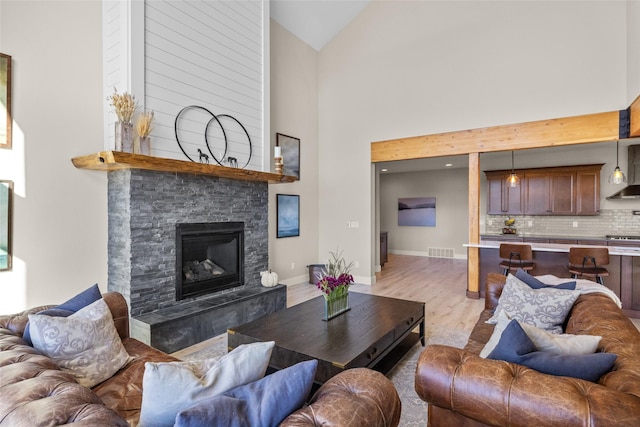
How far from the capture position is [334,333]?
258cm

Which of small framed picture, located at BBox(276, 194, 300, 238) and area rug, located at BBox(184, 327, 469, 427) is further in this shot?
small framed picture, located at BBox(276, 194, 300, 238)

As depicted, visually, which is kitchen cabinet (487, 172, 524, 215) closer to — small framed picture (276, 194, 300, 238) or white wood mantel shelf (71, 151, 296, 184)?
small framed picture (276, 194, 300, 238)

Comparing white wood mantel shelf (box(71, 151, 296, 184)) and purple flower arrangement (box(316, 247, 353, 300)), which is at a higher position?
white wood mantel shelf (box(71, 151, 296, 184))

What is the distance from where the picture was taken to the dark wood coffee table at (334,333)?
2217 mm

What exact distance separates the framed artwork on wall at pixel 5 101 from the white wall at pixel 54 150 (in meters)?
0.04

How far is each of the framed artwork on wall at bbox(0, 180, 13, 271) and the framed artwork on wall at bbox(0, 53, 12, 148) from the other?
14.6 inches

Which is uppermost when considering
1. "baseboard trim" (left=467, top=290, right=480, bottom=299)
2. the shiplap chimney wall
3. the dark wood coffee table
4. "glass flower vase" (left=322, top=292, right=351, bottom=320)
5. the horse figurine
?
the shiplap chimney wall

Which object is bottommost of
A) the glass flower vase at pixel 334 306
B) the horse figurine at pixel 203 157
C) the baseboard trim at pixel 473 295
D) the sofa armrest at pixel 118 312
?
the baseboard trim at pixel 473 295

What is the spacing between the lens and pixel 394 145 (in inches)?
237

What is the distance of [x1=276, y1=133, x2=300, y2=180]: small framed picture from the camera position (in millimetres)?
6012

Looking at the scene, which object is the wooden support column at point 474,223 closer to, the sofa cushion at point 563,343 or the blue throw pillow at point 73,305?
the sofa cushion at point 563,343

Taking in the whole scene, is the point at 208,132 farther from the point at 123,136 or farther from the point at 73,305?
the point at 73,305

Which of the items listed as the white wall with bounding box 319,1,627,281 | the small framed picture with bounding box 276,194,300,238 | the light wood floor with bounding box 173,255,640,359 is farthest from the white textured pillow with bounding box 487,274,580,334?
the small framed picture with bounding box 276,194,300,238

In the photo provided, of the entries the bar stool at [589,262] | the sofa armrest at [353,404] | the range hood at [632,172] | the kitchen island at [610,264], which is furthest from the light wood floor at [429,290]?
the range hood at [632,172]
